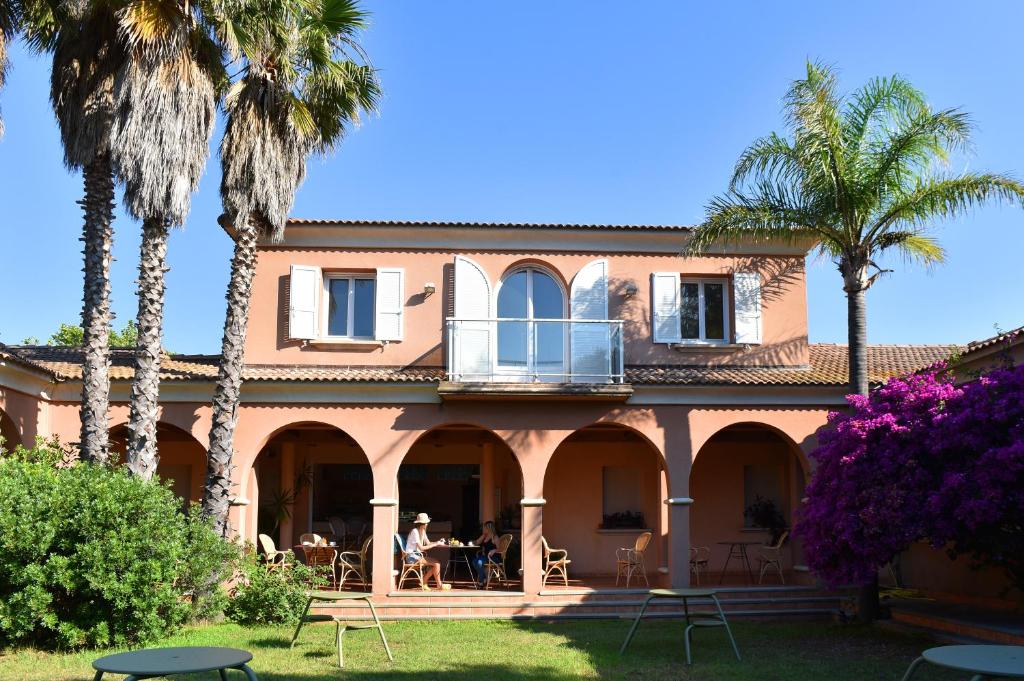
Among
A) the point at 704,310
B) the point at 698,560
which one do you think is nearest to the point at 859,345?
the point at 704,310

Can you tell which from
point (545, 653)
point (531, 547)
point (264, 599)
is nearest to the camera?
point (545, 653)

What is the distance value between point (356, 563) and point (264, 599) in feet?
12.5

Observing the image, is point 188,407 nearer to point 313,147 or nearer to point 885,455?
point 313,147

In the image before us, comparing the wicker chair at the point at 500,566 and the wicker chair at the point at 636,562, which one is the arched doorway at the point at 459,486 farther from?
the wicker chair at the point at 636,562

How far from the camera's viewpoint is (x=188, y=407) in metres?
15.1

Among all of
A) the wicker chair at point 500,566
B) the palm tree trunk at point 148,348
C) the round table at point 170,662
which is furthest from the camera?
the wicker chair at point 500,566

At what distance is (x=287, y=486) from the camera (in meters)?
18.0

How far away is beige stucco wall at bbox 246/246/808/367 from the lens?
1658 cm

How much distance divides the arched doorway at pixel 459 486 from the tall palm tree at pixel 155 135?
5.78 metres

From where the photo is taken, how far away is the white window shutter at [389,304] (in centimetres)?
1659

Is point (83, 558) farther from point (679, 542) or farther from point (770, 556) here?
point (770, 556)

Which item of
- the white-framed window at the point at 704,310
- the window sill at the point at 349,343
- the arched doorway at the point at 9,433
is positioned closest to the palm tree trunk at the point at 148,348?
the arched doorway at the point at 9,433

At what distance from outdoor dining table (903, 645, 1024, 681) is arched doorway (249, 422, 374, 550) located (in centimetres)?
1219

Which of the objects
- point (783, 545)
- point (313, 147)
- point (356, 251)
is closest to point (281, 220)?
point (313, 147)
